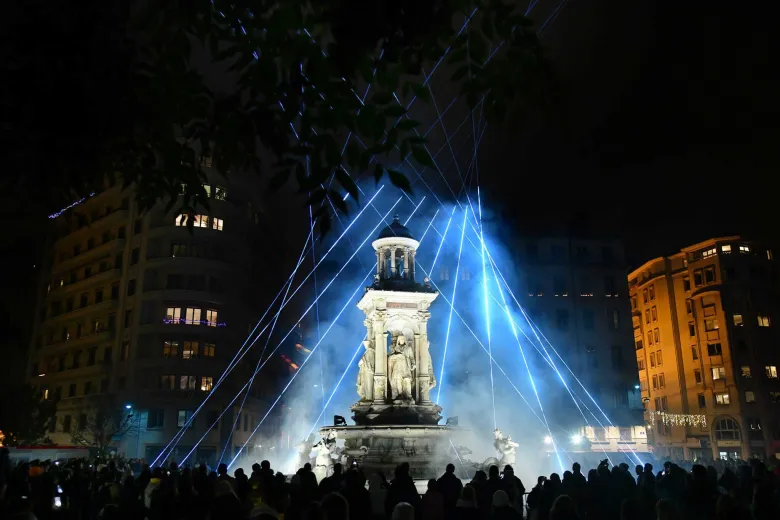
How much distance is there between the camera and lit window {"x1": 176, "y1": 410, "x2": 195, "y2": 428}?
4791 centimetres

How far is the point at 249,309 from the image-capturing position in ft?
189

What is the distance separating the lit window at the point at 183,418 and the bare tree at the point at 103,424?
3024 millimetres

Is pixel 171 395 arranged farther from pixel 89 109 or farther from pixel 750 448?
pixel 750 448

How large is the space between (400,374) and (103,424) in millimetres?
28633

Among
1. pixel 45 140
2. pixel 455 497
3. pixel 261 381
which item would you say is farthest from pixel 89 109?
pixel 261 381

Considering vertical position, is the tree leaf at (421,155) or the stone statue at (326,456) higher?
the tree leaf at (421,155)

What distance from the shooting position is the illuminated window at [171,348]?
49.9 meters

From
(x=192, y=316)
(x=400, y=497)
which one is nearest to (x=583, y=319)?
(x=192, y=316)

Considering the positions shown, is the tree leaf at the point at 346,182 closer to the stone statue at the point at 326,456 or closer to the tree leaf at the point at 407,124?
the tree leaf at the point at 407,124

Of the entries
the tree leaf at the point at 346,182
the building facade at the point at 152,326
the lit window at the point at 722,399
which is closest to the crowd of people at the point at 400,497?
the tree leaf at the point at 346,182

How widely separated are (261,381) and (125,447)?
15867 mm

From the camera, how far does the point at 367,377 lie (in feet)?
84.2

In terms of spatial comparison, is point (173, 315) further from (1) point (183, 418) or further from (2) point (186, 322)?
(1) point (183, 418)

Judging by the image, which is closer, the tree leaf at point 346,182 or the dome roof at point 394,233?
the tree leaf at point 346,182
